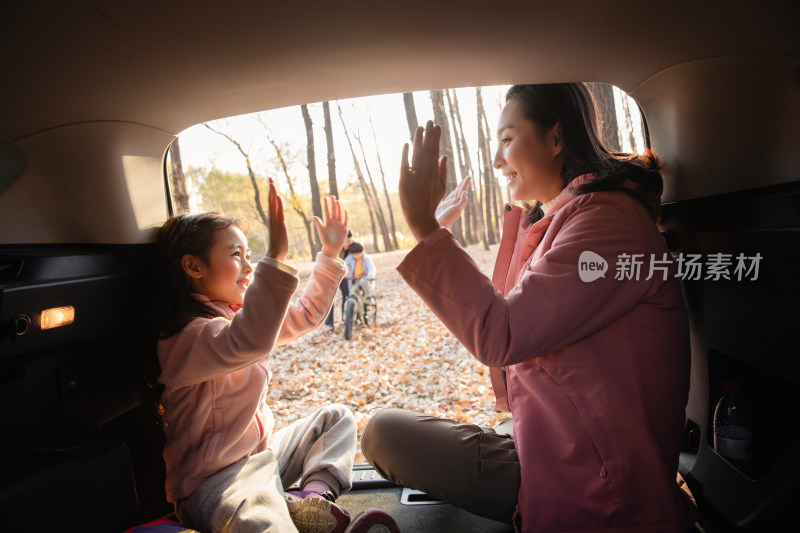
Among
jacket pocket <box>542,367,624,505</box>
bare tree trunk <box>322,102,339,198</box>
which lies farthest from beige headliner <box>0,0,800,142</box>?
bare tree trunk <box>322,102,339,198</box>

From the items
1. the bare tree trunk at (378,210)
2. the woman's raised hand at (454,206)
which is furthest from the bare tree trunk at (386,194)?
the woman's raised hand at (454,206)

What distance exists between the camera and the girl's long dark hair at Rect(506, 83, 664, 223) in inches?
53.1

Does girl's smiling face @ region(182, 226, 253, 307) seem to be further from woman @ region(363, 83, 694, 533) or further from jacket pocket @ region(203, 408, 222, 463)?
woman @ region(363, 83, 694, 533)

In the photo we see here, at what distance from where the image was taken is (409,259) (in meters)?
1.23

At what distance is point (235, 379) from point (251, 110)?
3.21 ft

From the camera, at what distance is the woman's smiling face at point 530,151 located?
146cm

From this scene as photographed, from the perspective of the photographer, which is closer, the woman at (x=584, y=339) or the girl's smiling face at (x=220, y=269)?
the woman at (x=584, y=339)

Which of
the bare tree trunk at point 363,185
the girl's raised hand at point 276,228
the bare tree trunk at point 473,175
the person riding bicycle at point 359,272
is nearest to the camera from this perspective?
the girl's raised hand at point 276,228

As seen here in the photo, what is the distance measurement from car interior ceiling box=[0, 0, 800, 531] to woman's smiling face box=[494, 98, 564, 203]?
197 mm

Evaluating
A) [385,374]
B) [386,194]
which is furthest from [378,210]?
[385,374]

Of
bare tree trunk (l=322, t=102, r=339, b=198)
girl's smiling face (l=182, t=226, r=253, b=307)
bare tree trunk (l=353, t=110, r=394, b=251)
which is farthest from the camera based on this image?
bare tree trunk (l=353, t=110, r=394, b=251)

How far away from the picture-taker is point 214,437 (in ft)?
4.88

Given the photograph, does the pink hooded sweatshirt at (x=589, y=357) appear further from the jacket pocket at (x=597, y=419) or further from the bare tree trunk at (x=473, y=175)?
the bare tree trunk at (x=473, y=175)

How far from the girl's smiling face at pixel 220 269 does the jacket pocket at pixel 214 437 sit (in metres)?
0.41
